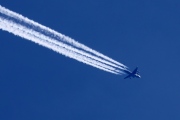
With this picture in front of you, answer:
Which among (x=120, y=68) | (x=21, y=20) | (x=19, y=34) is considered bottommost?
(x=19, y=34)

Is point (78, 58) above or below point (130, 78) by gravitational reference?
below

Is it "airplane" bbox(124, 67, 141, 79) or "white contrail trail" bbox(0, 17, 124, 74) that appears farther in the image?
"airplane" bbox(124, 67, 141, 79)

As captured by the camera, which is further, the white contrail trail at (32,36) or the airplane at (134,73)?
the airplane at (134,73)

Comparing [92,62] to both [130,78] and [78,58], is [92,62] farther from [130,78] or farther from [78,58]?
[130,78]

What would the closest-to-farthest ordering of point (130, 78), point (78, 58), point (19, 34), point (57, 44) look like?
point (19, 34) → point (57, 44) → point (78, 58) → point (130, 78)

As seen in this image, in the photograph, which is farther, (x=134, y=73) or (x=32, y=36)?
(x=134, y=73)

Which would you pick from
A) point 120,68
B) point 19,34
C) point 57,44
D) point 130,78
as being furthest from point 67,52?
point 130,78

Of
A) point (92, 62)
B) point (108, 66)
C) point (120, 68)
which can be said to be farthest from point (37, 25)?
point (120, 68)

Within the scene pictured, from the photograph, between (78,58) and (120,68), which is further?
(120,68)

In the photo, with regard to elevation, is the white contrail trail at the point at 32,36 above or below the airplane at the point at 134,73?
below

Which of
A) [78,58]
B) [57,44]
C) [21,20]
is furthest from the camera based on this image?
[78,58]

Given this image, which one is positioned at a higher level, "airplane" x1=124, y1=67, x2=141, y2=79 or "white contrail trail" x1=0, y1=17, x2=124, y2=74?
"airplane" x1=124, y1=67, x2=141, y2=79
